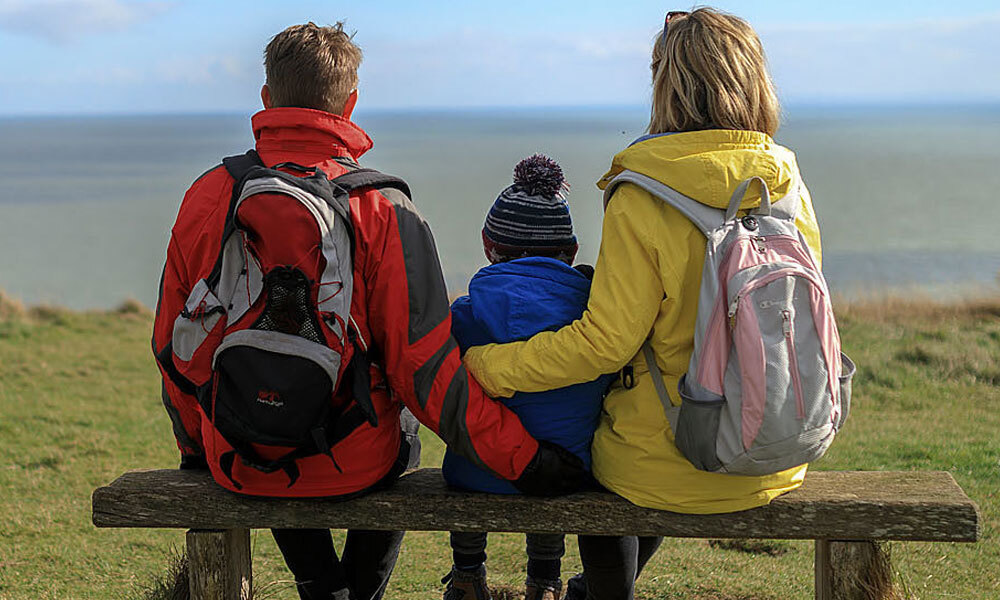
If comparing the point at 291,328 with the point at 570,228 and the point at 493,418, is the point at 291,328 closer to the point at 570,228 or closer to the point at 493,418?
the point at 493,418

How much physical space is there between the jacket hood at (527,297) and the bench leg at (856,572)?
99 cm

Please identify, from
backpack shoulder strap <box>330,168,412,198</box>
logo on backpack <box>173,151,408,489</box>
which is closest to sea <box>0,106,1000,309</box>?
backpack shoulder strap <box>330,168,412,198</box>

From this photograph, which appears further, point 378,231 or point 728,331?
point 378,231

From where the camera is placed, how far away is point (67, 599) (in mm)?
4324

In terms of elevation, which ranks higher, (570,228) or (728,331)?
(570,228)

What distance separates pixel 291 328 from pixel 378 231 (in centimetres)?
35

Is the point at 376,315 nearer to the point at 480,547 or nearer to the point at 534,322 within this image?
the point at 534,322

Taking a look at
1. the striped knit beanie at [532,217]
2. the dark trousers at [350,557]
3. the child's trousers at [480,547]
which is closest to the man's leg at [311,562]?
the dark trousers at [350,557]

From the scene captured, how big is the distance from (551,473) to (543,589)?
2.85ft

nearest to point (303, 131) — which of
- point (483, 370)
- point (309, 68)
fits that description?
point (309, 68)

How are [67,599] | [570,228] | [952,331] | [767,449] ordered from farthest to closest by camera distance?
1. [952,331]
2. [67,599]
3. [570,228]
4. [767,449]

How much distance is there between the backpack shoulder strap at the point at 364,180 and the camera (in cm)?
275

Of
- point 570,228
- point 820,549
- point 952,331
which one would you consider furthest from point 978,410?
point 570,228

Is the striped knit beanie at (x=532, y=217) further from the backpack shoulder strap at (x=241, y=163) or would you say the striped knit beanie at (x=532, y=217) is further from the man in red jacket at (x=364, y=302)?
the backpack shoulder strap at (x=241, y=163)
